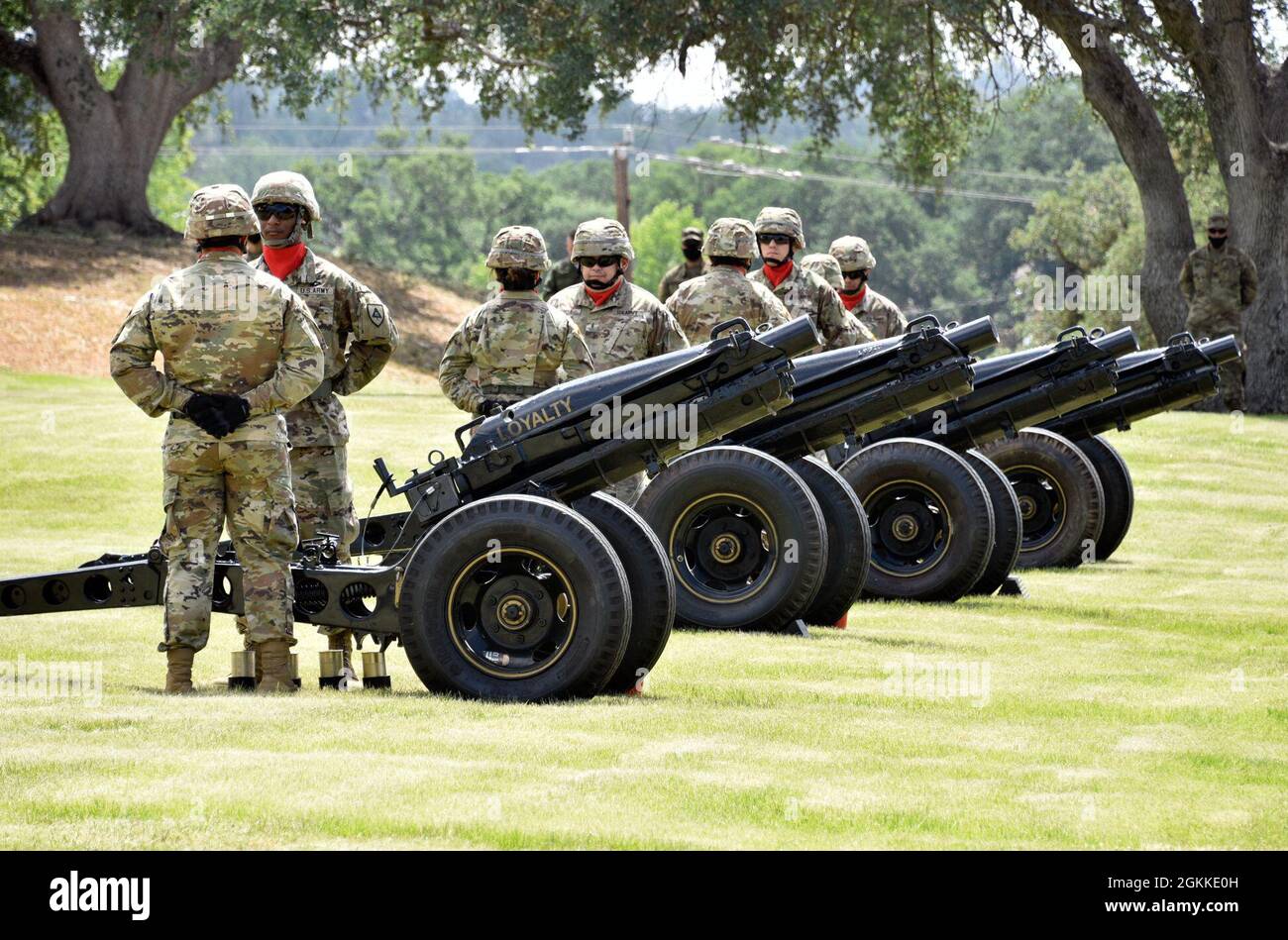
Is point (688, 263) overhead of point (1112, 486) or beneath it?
overhead

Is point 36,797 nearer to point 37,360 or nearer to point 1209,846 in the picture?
point 1209,846

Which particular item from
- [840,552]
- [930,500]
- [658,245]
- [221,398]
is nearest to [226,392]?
[221,398]

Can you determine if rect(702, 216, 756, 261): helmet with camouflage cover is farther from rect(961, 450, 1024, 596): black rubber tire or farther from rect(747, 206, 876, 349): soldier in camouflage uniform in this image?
rect(961, 450, 1024, 596): black rubber tire

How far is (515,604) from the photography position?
904 centimetres

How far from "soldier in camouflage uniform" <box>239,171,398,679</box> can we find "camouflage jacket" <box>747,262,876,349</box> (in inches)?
198

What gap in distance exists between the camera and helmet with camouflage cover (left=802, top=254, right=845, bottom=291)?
16391mm

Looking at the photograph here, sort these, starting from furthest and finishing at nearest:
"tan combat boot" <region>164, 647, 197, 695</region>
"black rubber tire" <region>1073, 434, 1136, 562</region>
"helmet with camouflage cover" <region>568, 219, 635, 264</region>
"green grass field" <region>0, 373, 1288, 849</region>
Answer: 1. "black rubber tire" <region>1073, 434, 1136, 562</region>
2. "helmet with camouflage cover" <region>568, 219, 635, 264</region>
3. "tan combat boot" <region>164, 647, 197, 695</region>
4. "green grass field" <region>0, 373, 1288, 849</region>

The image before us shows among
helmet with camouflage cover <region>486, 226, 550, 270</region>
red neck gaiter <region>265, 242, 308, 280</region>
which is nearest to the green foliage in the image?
helmet with camouflage cover <region>486, 226, 550, 270</region>

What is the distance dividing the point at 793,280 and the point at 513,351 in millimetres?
4421

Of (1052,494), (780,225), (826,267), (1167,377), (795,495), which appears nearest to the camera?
(795,495)

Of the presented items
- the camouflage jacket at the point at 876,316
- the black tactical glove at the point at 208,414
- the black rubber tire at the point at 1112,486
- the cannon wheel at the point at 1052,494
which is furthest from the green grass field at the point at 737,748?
the camouflage jacket at the point at 876,316

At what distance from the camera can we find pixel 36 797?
22.5 feet

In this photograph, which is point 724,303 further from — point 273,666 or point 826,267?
point 273,666

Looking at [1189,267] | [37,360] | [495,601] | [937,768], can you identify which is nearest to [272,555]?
[495,601]
